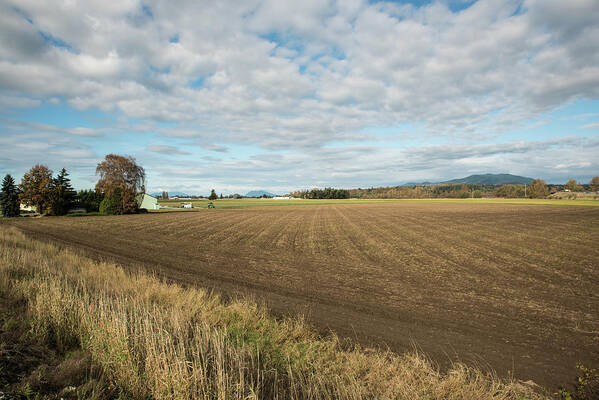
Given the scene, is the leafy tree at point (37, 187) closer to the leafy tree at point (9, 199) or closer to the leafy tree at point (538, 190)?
the leafy tree at point (9, 199)

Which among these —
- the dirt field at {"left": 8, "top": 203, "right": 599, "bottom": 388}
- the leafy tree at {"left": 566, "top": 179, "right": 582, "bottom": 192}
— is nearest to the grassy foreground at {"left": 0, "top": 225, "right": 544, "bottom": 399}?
the dirt field at {"left": 8, "top": 203, "right": 599, "bottom": 388}

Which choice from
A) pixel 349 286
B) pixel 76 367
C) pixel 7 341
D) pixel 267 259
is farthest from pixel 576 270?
pixel 7 341

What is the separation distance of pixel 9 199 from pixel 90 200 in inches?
569

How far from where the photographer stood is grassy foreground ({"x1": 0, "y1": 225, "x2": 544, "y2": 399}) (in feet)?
13.8

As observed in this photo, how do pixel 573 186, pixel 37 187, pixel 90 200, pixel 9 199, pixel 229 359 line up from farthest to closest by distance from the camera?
pixel 573 186 → pixel 90 200 → pixel 9 199 → pixel 37 187 → pixel 229 359

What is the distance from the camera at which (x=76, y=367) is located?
4.46 m

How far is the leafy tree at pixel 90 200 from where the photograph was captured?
202 ft

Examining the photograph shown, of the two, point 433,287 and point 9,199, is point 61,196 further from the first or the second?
point 433,287

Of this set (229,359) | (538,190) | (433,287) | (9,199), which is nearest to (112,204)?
(9,199)

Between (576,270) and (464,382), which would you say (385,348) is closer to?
(464,382)

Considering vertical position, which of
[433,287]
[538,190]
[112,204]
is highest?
[112,204]

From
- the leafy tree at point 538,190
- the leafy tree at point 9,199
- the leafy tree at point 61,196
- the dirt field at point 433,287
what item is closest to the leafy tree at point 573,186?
the leafy tree at point 538,190

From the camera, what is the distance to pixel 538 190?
477 ft

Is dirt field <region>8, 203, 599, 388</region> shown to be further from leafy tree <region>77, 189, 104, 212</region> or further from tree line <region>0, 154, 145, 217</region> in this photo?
leafy tree <region>77, 189, 104, 212</region>
